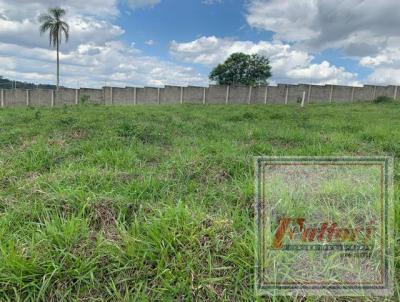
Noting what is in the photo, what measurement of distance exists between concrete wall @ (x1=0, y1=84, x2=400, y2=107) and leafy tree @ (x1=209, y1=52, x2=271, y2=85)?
14.1m

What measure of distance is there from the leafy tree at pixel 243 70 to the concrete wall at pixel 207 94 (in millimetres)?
14113

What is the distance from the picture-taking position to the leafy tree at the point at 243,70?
34.4 meters

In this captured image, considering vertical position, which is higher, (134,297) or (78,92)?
(78,92)

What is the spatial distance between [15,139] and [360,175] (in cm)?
451

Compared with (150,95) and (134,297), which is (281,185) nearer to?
(134,297)

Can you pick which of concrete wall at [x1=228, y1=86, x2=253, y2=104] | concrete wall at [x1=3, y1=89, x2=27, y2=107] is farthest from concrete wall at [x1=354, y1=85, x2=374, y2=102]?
concrete wall at [x1=3, y1=89, x2=27, y2=107]

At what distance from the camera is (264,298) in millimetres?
1439

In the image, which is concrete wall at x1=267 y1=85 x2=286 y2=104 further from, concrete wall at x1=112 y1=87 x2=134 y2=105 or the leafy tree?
the leafy tree

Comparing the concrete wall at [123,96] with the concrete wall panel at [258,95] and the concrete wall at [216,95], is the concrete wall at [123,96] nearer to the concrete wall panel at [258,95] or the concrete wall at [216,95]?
the concrete wall at [216,95]

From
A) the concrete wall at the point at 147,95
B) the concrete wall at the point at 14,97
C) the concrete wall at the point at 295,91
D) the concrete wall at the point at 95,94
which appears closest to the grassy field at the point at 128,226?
the concrete wall at the point at 295,91

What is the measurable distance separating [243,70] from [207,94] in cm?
1566

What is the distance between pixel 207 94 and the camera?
20859 mm

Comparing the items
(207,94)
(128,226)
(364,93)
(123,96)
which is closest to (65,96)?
(123,96)

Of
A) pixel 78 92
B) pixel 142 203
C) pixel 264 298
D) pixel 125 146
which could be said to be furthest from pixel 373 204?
pixel 78 92
